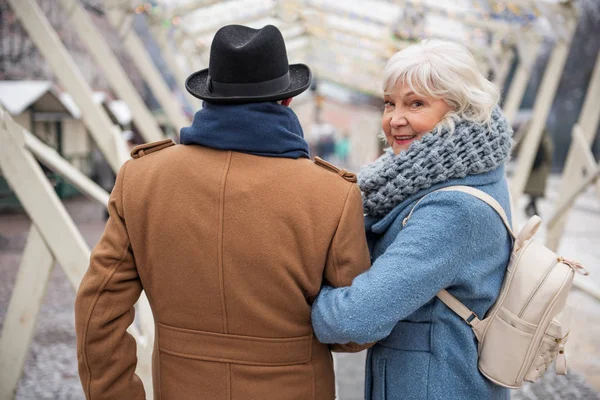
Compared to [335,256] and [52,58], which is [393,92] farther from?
[52,58]

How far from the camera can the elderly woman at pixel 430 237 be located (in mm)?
1525

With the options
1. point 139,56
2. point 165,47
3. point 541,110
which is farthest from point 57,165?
point 165,47

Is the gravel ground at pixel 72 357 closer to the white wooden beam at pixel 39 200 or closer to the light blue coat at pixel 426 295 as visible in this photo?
the white wooden beam at pixel 39 200

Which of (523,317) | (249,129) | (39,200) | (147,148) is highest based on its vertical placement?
(249,129)

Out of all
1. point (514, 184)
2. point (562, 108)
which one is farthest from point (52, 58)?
point (562, 108)

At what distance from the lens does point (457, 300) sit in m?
1.67

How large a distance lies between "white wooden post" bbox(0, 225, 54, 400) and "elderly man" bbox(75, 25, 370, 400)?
1.43 meters

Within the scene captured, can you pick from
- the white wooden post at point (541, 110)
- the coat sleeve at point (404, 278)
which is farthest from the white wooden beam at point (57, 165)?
the white wooden post at point (541, 110)

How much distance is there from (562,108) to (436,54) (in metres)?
20.0

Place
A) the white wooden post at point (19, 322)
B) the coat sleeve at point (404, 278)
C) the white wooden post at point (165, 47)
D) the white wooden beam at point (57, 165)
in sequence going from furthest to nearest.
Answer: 1. the white wooden post at point (165, 47)
2. the white wooden post at point (19, 322)
3. the white wooden beam at point (57, 165)
4. the coat sleeve at point (404, 278)

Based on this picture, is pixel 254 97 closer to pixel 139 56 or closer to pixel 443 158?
pixel 443 158

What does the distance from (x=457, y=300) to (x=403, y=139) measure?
1.60 feet

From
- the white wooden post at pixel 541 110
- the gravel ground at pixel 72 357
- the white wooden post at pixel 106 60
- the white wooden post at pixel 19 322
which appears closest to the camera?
the white wooden post at pixel 19 322

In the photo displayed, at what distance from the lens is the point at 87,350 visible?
162cm
